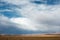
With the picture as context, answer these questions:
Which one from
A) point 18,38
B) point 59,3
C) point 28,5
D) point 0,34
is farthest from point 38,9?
point 0,34

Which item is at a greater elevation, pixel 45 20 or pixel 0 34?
pixel 45 20

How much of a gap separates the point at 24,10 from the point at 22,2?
83mm

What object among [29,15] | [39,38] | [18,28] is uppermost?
[29,15]

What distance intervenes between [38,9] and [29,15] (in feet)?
0.36

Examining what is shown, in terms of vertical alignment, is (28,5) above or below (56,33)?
above

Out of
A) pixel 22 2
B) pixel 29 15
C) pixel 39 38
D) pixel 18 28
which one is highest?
pixel 22 2

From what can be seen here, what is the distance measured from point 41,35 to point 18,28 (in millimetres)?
243

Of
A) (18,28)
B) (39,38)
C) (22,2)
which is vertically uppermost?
(22,2)

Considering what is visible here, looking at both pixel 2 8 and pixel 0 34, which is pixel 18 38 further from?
pixel 2 8

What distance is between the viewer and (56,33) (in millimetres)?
1348

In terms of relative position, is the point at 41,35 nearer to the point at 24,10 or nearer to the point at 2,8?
the point at 24,10

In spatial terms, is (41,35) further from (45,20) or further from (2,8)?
(2,8)

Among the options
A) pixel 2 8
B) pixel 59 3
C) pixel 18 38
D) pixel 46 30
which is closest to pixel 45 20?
pixel 46 30

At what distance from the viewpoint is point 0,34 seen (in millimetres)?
1354
